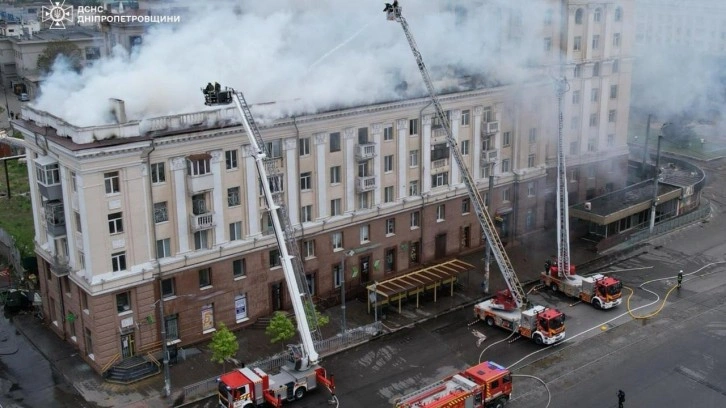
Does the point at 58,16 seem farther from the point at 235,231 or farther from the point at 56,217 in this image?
the point at 235,231

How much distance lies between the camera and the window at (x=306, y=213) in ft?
175

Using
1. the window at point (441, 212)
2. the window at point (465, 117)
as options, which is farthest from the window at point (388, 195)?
the window at point (465, 117)

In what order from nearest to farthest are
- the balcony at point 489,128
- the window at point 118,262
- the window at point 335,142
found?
the window at point 118,262, the window at point 335,142, the balcony at point 489,128

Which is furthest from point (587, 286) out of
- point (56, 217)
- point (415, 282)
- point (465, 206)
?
point (56, 217)

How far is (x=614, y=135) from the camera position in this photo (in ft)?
240

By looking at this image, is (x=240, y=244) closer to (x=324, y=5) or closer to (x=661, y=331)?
(x=324, y=5)

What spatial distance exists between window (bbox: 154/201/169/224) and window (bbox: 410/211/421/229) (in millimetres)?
19556

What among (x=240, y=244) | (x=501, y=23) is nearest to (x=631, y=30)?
(x=501, y=23)

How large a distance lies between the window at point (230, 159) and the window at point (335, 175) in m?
7.50

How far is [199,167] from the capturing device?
47750 millimetres

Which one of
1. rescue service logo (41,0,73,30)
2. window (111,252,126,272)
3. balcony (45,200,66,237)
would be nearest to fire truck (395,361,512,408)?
window (111,252,126,272)

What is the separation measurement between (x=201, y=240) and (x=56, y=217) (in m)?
8.33

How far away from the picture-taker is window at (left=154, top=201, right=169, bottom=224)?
154ft

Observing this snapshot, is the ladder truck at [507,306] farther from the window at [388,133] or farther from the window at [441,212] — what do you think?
the window at [441,212]
